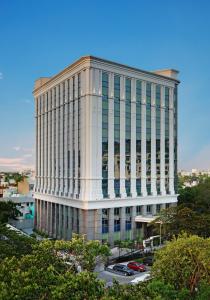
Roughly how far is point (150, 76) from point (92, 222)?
23.7 meters

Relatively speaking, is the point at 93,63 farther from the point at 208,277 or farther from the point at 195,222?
the point at 208,277

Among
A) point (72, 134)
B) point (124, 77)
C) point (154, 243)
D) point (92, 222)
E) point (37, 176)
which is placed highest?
point (124, 77)

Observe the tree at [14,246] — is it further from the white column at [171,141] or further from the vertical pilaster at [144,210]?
the white column at [171,141]

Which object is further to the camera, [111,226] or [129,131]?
[129,131]

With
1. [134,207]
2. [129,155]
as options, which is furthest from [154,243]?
[129,155]

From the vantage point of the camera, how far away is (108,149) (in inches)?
1875

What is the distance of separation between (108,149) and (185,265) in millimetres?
26161

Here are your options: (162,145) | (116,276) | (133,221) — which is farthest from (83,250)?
(162,145)

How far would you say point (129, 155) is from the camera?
50.1 m

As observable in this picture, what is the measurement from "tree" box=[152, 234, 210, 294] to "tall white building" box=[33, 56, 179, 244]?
2198 centimetres

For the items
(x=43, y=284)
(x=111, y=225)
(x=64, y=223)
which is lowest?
(x=64, y=223)

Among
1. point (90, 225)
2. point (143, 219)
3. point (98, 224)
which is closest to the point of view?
point (90, 225)

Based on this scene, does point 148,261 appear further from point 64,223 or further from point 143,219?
point 64,223

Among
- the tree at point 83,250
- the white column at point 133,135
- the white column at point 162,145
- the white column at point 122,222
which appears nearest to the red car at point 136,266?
the white column at point 122,222
